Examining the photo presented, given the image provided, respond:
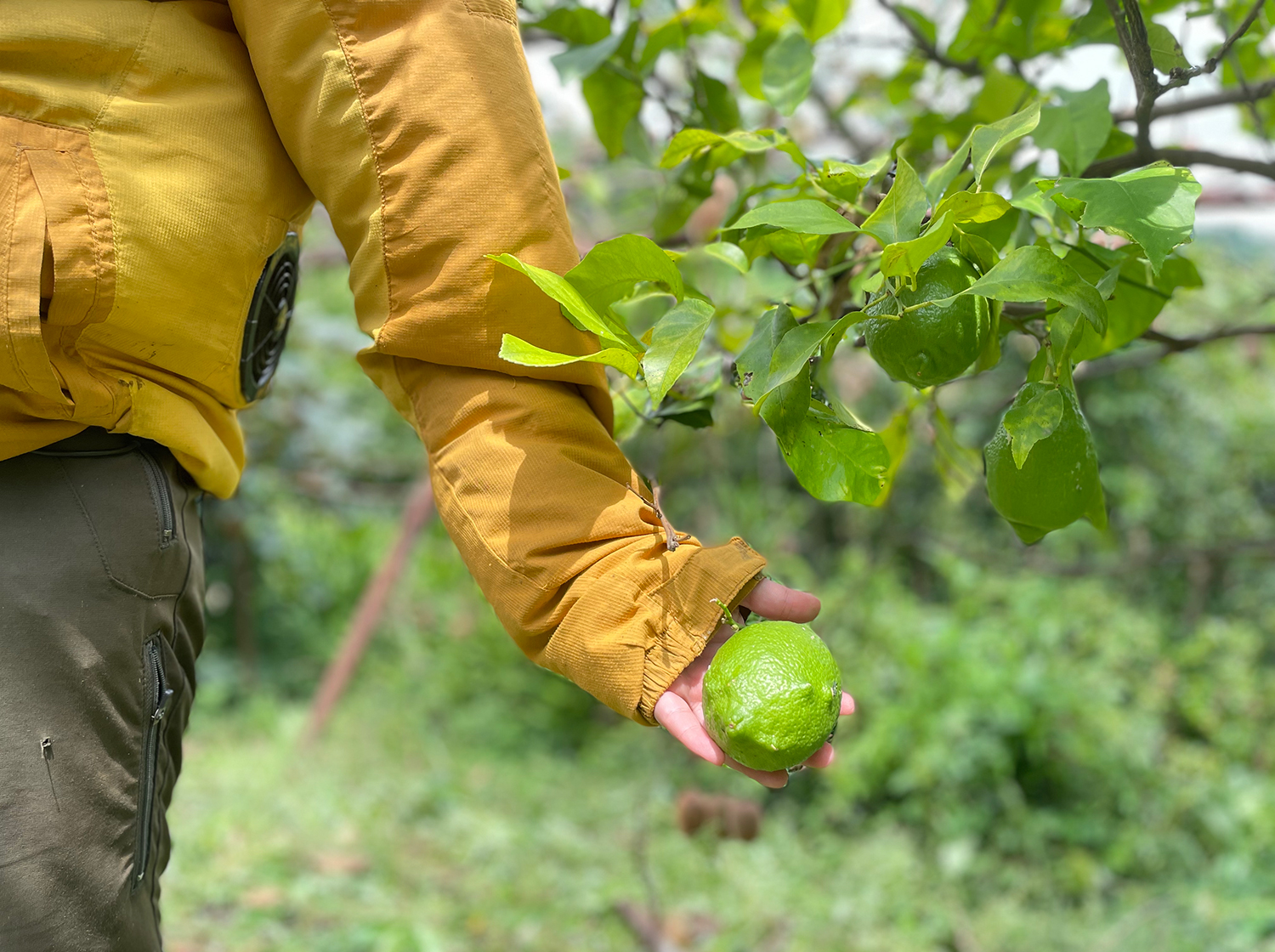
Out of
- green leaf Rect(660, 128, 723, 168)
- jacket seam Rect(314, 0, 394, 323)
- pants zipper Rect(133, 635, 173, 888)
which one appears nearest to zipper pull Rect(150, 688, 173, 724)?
pants zipper Rect(133, 635, 173, 888)

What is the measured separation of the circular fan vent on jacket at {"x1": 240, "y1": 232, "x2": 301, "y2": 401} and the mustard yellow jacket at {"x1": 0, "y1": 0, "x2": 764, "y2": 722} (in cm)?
6

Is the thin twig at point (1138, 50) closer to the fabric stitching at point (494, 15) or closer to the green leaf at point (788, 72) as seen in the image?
the green leaf at point (788, 72)

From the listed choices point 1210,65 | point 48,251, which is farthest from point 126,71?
point 1210,65

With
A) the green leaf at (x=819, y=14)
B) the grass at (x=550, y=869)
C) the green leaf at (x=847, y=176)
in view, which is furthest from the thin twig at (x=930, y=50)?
the grass at (x=550, y=869)

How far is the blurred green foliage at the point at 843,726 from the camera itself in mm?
2643

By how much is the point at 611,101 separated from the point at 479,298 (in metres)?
0.49

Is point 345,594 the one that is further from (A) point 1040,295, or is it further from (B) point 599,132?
(A) point 1040,295

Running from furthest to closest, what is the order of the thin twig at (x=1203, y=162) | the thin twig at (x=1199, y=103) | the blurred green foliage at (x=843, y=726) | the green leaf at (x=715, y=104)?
the blurred green foliage at (x=843, y=726), the green leaf at (x=715, y=104), the thin twig at (x=1199, y=103), the thin twig at (x=1203, y=162)

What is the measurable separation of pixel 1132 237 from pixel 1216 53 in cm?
22

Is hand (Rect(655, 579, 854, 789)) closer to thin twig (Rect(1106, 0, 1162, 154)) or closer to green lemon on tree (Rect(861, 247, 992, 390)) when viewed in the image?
green lemon on tree (Rect(861, 247, 992, 390))

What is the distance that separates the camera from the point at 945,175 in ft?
2.41

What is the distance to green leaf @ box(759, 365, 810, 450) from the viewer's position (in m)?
0.71

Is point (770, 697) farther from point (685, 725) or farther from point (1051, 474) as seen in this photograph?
point (1051, 474)

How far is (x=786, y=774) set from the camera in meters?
0.72
